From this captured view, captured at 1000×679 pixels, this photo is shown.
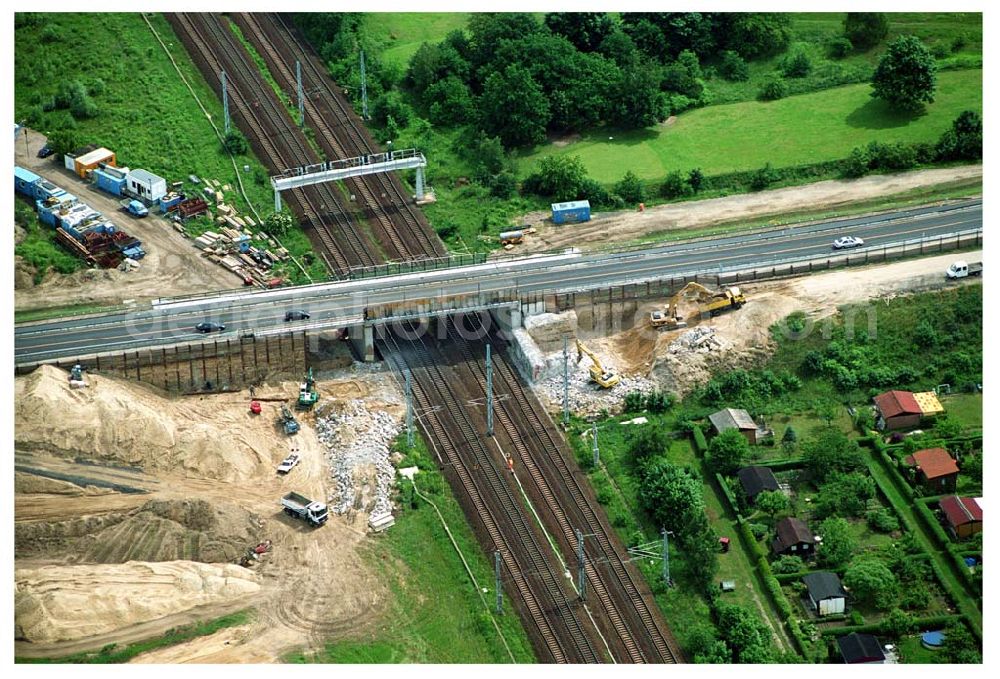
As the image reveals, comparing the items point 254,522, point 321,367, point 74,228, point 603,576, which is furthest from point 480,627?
point 74,228

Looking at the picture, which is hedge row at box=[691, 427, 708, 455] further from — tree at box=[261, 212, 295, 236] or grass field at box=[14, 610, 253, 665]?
tree at box=[261, 212, 295, 236]

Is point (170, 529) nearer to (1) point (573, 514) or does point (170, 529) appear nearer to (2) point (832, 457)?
(1) point (573, 514)

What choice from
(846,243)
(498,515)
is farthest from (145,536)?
(846,243)

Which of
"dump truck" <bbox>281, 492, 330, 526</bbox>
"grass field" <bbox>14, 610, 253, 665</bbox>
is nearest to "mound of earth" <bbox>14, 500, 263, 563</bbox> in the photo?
"dump truck" <bbox>281, 492, 330, 526</bbox>

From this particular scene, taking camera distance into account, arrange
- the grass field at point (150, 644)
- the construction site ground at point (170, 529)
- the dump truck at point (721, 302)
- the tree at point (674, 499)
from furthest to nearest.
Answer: the dump truck at point (721, 302)
the tree at point (674, 499)
the construction site ground at point (170, 529)
the grass field at point (150, 644)

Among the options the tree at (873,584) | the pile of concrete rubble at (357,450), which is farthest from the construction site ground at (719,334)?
the tree at (873,584)

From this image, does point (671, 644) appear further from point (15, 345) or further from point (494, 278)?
point (15, 345)

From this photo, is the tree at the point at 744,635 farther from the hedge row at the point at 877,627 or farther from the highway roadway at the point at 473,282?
the highway roadway at the point at 473,282
